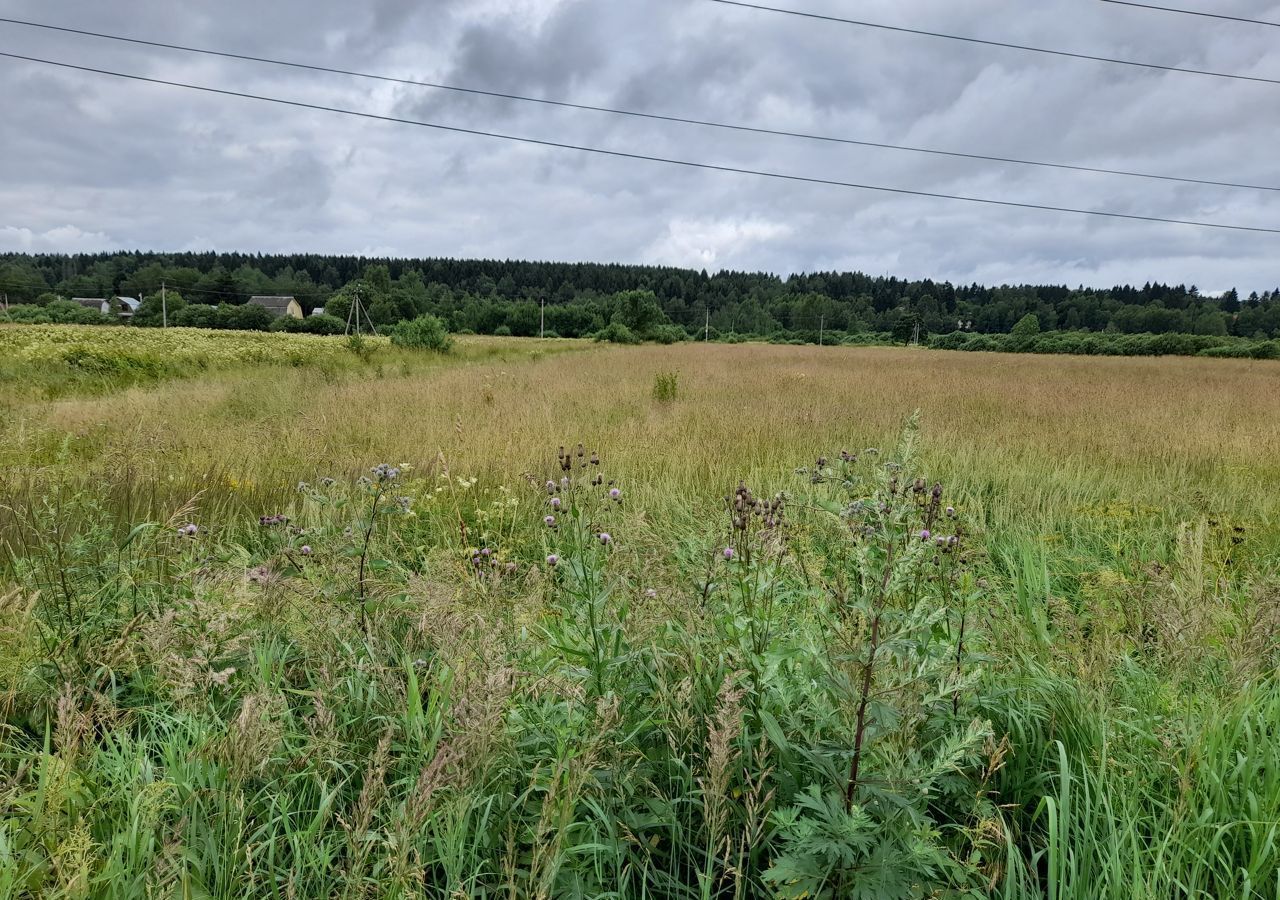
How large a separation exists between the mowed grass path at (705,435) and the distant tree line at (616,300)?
3118 centimetres

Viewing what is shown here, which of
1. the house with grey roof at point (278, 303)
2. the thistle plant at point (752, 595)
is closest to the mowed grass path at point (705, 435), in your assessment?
Answer: the thistle plant at point (752, 595)

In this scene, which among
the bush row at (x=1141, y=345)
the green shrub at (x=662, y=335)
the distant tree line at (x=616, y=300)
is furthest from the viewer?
the green shrub at (x=662, y=335)

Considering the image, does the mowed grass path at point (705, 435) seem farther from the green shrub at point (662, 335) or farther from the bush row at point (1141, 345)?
the green shrub at point (662, 335)

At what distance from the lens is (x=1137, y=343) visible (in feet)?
129

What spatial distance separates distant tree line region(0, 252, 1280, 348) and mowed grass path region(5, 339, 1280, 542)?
31.2m

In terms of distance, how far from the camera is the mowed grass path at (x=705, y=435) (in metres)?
5.26

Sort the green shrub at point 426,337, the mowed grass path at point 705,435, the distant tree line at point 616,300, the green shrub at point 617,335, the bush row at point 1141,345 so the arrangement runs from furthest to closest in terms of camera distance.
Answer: the distant tree line at point 616,300, the green shrub at point 617,335, the bush row at point 1141,345, the green shrub at point 426,337, the mowed grass path at point 705,435

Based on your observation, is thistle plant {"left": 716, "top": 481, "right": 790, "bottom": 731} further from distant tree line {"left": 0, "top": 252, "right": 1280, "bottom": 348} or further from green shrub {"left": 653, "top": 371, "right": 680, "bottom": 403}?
distant tree line {"left": 0, "top": 252, "right": 1280, "bottom": 348}

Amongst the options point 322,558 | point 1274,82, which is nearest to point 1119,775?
point 322,558

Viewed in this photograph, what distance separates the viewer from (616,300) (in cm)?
7250

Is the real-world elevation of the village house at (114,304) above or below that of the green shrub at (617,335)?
above

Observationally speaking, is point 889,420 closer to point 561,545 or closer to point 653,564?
point 561,545

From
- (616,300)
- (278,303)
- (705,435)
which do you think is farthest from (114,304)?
(705,435)

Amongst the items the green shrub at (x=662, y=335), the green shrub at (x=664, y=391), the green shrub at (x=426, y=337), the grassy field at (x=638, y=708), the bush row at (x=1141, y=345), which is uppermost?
the green shrub at (x=662, y=335)
